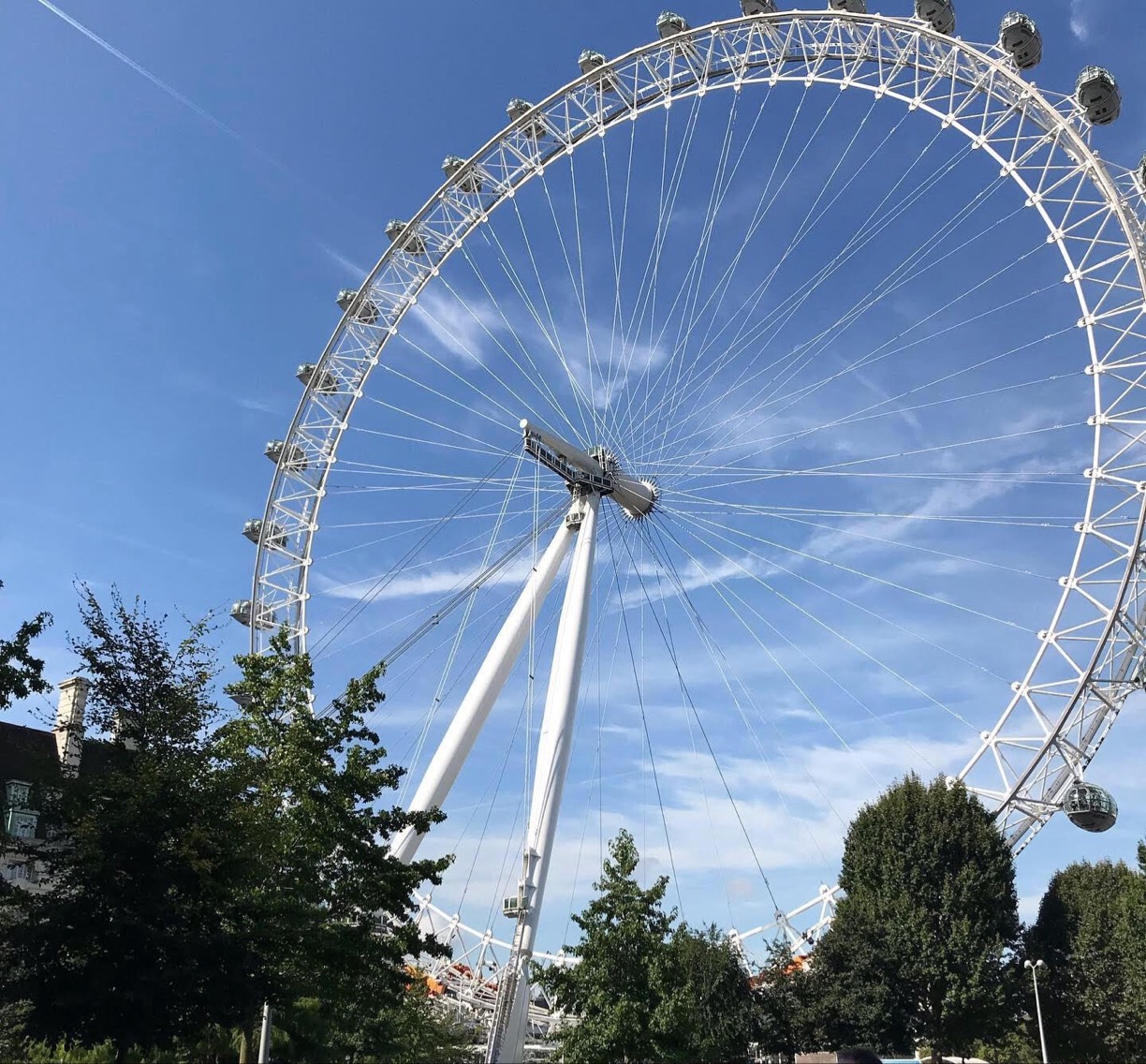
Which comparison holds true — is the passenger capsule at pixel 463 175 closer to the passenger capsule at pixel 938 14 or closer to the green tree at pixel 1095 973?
the passenger capsule at pixel 938 14

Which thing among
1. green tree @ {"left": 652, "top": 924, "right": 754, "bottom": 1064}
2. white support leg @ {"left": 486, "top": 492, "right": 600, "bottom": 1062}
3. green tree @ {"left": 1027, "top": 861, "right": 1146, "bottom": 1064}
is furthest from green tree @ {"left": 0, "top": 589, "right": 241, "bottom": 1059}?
green tree @ {"left": 1027, "top": 861, "right": 1146, "bottom": 1064}

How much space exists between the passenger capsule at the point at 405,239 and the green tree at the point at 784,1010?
1366 inches

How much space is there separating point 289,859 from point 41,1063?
28.1ft

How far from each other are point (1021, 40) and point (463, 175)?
72.4 ft

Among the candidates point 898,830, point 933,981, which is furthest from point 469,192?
point 933,981

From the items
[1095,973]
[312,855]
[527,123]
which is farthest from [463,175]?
[1095,973]

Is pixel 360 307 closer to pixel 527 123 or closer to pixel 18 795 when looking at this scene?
pixel 527 123

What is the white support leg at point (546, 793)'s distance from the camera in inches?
1154

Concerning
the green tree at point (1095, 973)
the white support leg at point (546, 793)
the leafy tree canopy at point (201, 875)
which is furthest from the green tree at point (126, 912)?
the green tree at point (1095, 973)

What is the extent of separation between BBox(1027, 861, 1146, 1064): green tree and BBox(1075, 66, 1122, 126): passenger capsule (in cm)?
3182

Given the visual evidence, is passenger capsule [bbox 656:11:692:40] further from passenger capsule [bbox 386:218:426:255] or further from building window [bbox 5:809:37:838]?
building window [bbox 5:809:37:838]

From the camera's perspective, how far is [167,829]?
20.4 meters

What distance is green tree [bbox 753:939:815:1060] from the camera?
44750 mm

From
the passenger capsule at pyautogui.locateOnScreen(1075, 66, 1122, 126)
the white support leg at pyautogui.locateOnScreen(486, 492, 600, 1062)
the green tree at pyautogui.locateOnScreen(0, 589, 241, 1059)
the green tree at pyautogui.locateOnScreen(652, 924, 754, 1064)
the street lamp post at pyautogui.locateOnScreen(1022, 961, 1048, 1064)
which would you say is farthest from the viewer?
the green tree at pyautogui.locateOnScreen(652, 924, 754, 1064)
